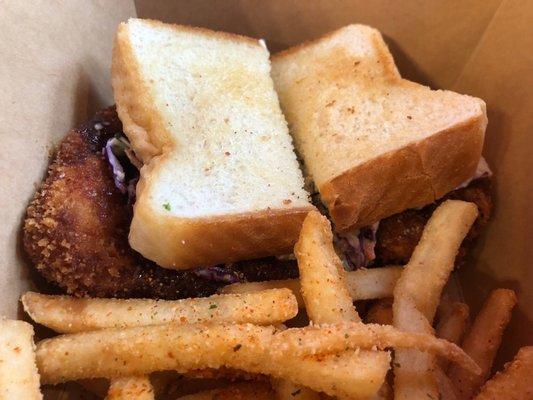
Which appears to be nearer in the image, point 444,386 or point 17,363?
point 17,363

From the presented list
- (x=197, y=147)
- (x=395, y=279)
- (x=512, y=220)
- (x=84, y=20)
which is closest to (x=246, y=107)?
(x=197, y=147)

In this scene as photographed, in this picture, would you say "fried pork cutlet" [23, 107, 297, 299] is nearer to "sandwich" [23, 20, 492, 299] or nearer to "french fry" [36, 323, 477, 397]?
"sandwich" [23, 20, 492, 299]

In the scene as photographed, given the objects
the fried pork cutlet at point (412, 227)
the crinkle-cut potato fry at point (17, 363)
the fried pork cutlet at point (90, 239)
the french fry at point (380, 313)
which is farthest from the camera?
the fried pork cutlet at point (412, 227)

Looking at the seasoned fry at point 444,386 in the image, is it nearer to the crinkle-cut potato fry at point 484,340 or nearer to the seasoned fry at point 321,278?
the crinkle-cut potato fry at point 484,340

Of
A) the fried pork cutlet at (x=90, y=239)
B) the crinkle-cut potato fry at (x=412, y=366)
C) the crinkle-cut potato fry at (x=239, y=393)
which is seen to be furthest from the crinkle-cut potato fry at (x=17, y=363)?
the crinkle-cut potato fry at (x=412, y=366)

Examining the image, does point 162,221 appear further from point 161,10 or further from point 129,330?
point 161,10

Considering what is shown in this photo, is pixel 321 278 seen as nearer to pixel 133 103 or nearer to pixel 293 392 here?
pixel 293 392

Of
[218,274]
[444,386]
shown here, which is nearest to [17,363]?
[218,274]
